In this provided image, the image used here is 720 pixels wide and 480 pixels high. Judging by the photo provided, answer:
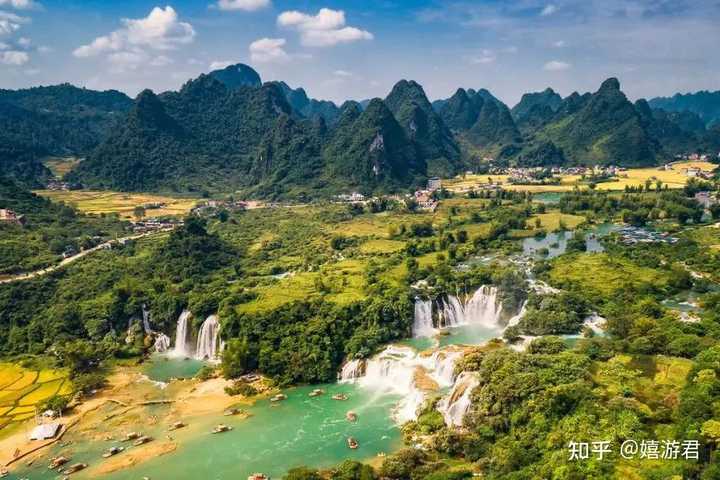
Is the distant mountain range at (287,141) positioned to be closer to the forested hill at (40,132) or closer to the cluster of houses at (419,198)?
the forested hill at (40,132)

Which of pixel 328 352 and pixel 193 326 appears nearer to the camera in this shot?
pixel 328 352

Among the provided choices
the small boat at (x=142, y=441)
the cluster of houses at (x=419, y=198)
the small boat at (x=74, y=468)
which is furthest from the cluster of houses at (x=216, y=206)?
the small boat at (x=74, y=468)

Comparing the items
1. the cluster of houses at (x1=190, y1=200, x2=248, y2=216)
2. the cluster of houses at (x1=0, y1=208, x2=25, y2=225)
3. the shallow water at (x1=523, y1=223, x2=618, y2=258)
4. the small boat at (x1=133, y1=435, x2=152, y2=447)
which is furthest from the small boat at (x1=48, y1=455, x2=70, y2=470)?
the cluster of houses at (x1=190, y1=200, x2=248, y2=216)

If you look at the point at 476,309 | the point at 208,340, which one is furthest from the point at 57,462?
the point at 476,309

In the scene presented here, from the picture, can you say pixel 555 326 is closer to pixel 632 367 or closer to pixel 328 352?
pixel 632 367

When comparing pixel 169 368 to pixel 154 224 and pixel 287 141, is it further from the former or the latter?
pixel 287 141

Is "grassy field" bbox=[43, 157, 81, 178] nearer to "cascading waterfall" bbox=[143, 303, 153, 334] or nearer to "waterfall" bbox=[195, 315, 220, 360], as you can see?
"cascading waterfall" bbox=[143, 303, 153, 334]

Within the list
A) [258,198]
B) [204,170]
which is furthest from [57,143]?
[258,198]
